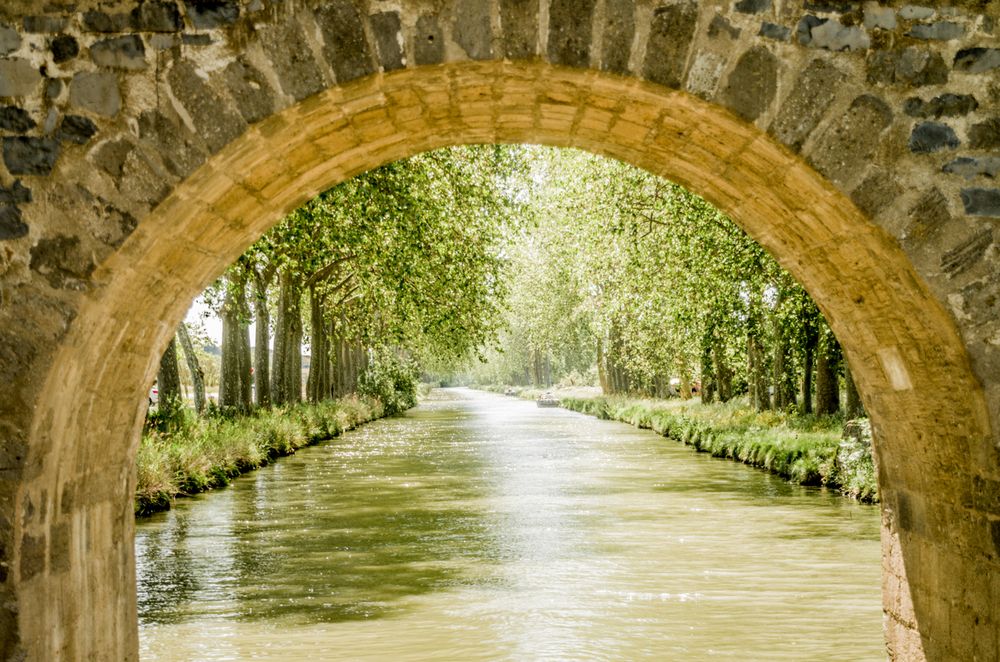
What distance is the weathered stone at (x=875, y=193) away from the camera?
3994 millimetres

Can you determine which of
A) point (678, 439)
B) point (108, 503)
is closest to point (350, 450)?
point (678, 439)

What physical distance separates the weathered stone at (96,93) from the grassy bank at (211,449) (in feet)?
31.5

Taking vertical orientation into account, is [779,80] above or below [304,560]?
above

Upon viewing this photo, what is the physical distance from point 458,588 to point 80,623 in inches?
193

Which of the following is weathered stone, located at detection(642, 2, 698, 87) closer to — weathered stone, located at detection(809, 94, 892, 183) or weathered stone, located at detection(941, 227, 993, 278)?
weathered stone, located at detection(809, 94, 892, 183)

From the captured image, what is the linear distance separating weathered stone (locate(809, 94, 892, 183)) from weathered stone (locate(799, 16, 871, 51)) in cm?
23

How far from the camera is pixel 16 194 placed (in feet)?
13.0

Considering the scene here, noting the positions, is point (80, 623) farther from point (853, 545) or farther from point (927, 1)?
point (853, 545)

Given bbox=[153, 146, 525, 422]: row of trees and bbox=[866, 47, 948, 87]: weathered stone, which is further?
bbox=[153, 146, 525, 422]: row of trees

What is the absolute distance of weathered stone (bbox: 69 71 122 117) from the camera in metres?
3.95

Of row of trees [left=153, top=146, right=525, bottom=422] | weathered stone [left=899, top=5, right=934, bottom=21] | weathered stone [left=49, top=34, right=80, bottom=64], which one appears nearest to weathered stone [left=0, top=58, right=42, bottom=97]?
weathered stone [left=49, top=34, right=80, bottom=64]

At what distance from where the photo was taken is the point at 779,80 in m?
3.97

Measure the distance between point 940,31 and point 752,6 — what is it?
823 mm

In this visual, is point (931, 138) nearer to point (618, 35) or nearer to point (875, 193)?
point (875, 193)
